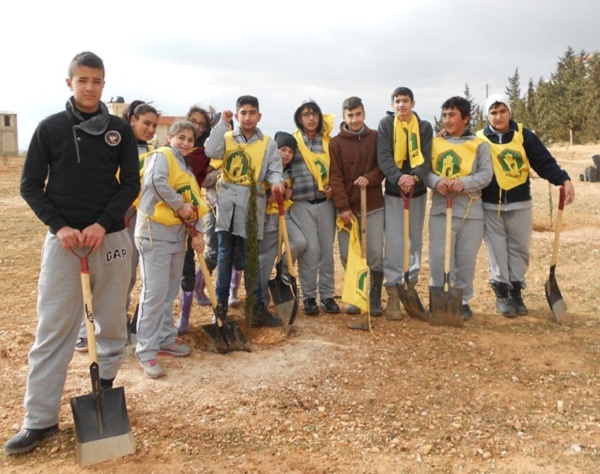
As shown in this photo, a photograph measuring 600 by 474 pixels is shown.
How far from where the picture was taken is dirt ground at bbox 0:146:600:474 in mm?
3188

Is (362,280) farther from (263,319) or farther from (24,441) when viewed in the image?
(24,441)

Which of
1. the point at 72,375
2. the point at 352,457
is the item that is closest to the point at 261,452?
the point at 352,457

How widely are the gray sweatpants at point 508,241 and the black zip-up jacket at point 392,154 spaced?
0.83 meters

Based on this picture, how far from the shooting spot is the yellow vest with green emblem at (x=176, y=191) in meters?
4.23

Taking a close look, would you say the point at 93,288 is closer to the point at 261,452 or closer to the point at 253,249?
the point at 261,452

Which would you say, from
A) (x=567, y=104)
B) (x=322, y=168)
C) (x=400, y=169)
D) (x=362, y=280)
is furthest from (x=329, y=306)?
(x=567, y=104)

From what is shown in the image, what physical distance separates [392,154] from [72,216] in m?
3.23

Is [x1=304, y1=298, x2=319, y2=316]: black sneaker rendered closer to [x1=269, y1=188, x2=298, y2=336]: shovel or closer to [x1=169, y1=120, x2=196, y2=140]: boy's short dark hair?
[x1=269, y1=188, x2=298, y2=336]: shovel

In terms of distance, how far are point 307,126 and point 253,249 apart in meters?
1.38

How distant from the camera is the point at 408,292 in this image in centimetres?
553

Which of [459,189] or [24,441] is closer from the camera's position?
[24,441]

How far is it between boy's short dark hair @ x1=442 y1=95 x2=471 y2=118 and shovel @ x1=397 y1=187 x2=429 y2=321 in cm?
86

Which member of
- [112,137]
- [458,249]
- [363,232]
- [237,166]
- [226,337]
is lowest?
[226,337]

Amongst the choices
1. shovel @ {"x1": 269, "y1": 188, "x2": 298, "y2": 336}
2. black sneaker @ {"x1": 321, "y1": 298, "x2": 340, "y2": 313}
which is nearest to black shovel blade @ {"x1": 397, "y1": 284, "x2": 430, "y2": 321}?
black sneaker @ {"x1": 321, "y1": 298, "x2": 340, "y2": 313}
